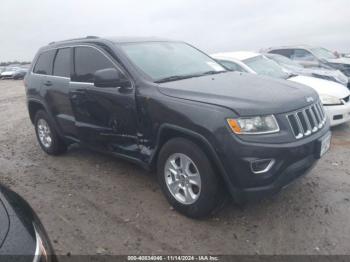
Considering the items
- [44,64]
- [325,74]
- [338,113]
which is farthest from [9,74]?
[338,113]

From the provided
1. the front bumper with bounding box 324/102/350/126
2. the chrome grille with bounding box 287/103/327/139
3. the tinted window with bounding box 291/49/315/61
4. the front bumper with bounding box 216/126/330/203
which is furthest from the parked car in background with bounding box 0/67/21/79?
the front bumper with bounding box 216/126/330/203

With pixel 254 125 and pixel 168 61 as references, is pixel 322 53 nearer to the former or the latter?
pixel 168 61

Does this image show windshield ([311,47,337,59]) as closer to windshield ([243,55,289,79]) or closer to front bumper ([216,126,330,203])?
windshield ([243,55,289,79])

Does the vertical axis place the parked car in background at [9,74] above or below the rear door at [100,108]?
below

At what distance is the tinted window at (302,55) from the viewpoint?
35.1 ft

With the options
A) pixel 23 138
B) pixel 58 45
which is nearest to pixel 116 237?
pixel 58 45

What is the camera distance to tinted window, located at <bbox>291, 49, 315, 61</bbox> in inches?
422

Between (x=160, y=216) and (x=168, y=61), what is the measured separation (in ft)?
5.88

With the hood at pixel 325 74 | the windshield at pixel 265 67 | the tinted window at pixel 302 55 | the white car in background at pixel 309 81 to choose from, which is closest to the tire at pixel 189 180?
the white car in background at pixel 309 81

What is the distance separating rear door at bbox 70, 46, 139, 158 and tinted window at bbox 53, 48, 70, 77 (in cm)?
21

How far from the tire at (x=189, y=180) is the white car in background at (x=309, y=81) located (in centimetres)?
292

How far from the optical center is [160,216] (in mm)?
3572

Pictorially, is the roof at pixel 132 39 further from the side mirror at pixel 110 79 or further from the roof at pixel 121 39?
the side mirror at pixel 110 79

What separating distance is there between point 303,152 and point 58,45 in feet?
12.6
